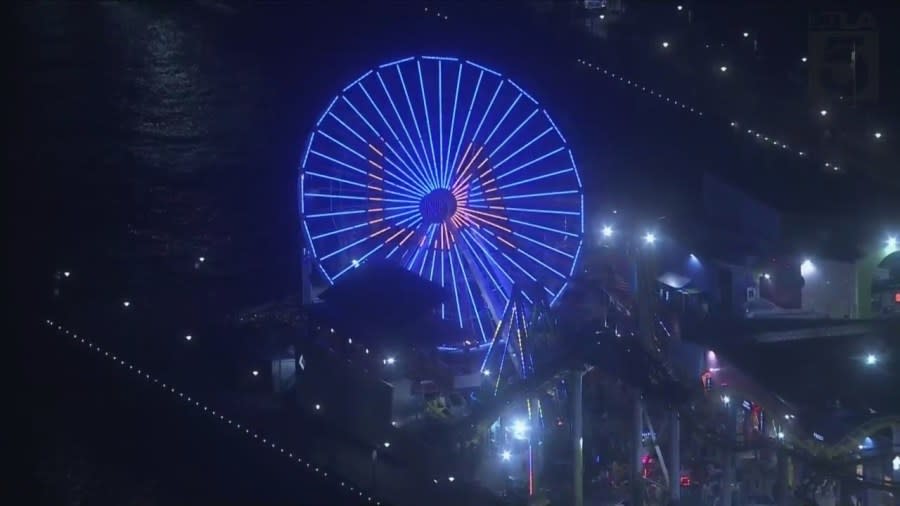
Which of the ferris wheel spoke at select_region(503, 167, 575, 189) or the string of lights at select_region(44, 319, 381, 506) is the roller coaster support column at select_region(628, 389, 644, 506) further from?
the ferris wheel spoke at select_region(503, 167, 575, 189)

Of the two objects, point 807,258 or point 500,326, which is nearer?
point 500,326

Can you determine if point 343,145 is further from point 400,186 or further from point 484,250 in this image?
point 484,250

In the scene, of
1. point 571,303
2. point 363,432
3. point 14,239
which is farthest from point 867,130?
point 14,239

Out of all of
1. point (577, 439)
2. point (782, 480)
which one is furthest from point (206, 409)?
point (782, 480)

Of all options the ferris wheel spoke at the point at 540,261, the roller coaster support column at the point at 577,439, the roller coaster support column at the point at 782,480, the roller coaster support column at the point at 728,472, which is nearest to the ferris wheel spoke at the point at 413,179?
the ferris wheel spoke at the point at 540,261

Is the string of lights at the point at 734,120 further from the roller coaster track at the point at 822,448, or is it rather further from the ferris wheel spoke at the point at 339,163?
the roller coaster track at the point at 822,448

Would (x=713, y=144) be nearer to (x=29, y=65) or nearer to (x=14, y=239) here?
(x=14, y=239)

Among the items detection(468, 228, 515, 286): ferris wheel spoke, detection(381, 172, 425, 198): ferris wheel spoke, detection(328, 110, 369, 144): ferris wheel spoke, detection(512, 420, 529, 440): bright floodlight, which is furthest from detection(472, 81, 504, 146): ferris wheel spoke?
detection(512, 420, 529, 440): bright floodlight
